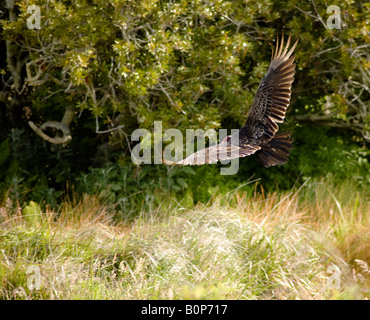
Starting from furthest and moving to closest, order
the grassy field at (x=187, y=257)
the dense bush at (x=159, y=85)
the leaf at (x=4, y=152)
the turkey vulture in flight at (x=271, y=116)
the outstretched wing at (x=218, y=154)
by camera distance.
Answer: the leaf at (x=4, y=152) → the dense bush at (x=159, y=85) → the turkey vulture in flight at (x=271, y=116) → the grassy field at (x=187, y=257) → the outstretched wing at (x=218, y=154)

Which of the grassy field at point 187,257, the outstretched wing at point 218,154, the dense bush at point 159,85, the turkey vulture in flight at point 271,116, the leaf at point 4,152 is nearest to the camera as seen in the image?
the outstretched wing at point 218,154

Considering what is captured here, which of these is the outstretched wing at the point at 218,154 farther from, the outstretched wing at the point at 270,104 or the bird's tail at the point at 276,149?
the bird's tail at the point at 276,149

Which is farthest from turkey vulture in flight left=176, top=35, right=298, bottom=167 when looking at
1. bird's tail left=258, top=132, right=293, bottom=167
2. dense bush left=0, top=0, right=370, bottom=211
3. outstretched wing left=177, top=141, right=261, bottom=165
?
dense bush left=0, top=0, right=370, bottom=211

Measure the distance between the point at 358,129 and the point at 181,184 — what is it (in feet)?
8.18

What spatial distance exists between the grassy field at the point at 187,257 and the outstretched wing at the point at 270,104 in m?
1.04

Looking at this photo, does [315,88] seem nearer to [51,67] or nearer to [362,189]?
[362,189]

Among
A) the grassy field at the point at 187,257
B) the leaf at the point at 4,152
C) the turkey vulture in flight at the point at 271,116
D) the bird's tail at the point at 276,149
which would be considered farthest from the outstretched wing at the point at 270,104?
the leaf at the point at 4,152

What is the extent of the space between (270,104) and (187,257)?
1.43 meters

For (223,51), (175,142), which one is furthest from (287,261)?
(223,51)

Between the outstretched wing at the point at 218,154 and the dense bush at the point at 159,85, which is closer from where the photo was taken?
the outstretched wing at the point at 218,154

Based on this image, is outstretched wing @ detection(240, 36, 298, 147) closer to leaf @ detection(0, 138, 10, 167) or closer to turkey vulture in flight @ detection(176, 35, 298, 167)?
turkey vulture in flight @ detection(176, 35, 298, 167)

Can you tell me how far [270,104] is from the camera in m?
4.22

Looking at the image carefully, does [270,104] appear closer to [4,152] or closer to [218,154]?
[218,154]

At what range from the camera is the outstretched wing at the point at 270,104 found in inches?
164
